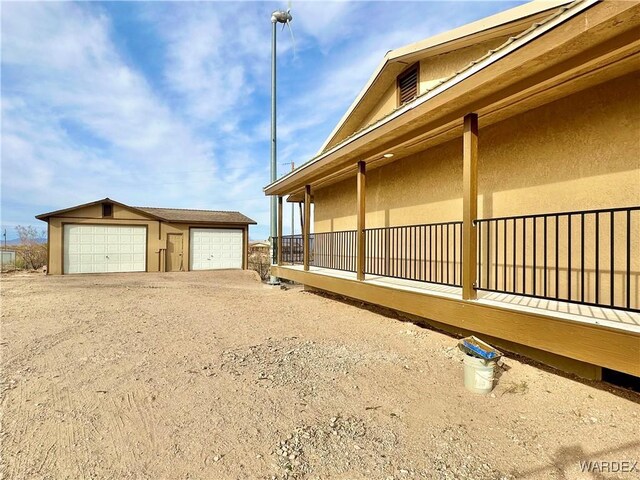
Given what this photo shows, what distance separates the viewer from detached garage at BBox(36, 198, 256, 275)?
15.0m

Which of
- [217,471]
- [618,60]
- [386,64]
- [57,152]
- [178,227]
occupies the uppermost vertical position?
[57,152]

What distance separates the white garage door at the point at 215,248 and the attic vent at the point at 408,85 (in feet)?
41.5

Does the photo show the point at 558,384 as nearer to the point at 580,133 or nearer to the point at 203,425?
the point at 580,133

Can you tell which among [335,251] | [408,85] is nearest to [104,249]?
[335,251]

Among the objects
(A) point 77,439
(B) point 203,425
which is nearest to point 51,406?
(A) point 77,439

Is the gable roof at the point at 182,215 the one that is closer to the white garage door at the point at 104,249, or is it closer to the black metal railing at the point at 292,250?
the white garage door at the point at 104,249

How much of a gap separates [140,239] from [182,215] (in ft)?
8.45

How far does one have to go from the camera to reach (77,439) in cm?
241

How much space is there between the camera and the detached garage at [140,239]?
49.1 ft

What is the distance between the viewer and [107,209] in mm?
15648

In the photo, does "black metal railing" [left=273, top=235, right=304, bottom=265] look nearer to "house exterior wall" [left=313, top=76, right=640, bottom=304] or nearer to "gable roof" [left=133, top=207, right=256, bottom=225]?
"house exterior wall" [left=313, top=76, right=640, bottom=304]

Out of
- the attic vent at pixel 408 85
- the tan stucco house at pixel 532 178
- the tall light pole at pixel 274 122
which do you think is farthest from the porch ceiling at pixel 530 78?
the tall light pole at pixel 274 122

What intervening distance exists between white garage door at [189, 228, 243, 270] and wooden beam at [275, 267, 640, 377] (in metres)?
13.9

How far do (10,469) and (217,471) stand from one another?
1.30 metres
